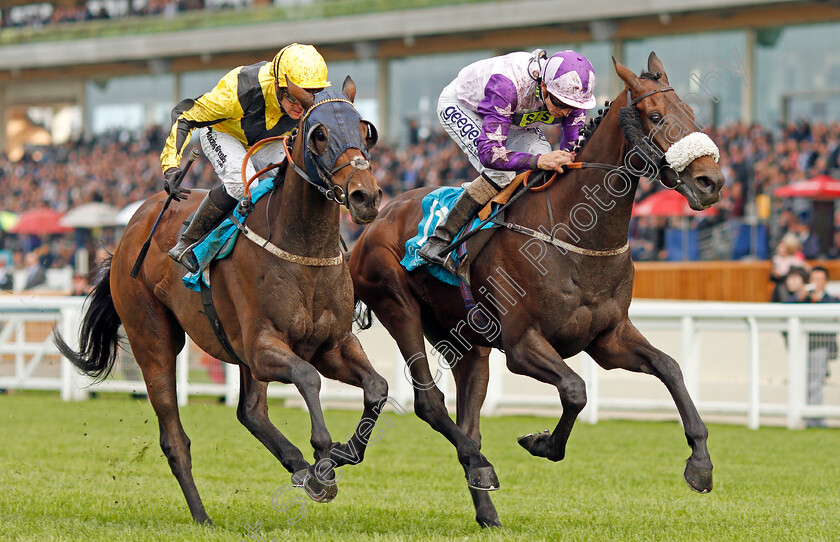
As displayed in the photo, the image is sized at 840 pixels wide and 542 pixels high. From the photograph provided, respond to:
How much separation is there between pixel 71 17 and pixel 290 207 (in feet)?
103

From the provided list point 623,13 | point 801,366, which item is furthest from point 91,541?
point 623,13

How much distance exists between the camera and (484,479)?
457 cm

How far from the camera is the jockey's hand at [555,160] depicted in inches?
178

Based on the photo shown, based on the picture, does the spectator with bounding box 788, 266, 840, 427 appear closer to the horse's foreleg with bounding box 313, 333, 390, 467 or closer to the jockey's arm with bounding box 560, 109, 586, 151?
the jockey's arm with bounding box 560, 109, 586, 151

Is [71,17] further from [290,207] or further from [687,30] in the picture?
[290,207]

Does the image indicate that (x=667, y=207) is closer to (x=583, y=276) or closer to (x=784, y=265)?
(x=784, y=265)

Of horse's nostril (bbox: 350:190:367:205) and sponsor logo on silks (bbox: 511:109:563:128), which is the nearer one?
horse's nostril (bbox: 350:190:367:205)

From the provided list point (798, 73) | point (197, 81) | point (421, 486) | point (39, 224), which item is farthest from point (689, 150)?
point (197, 81)

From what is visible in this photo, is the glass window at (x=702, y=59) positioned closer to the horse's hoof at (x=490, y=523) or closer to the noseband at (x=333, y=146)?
the horse's hoof at (x=490, y=523)

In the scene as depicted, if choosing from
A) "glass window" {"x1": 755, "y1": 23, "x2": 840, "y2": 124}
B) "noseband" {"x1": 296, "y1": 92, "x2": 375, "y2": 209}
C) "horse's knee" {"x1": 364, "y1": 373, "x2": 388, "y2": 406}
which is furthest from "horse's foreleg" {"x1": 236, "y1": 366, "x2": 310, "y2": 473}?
"glass window" {"x1": 755, "y1": 23, "x2": 840, "y2": 124}

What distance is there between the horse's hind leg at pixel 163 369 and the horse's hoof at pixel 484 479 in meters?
1.45

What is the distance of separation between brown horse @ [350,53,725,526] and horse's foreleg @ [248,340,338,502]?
2.57 ft

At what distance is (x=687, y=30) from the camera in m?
22.7

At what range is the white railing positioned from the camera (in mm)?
8523
